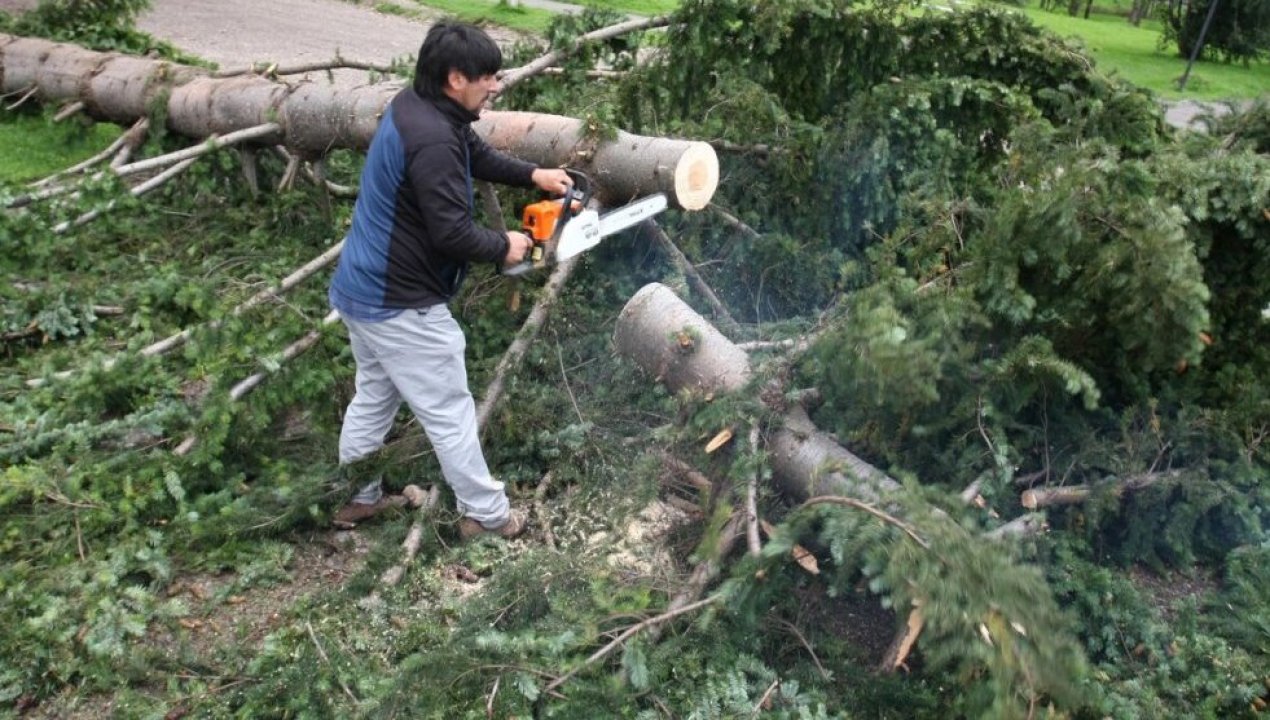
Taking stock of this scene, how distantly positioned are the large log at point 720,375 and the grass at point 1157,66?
11013mm

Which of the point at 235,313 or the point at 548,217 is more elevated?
the point at 548,217

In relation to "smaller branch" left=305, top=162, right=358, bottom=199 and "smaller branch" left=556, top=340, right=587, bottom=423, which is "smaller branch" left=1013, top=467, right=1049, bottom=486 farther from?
"smaller branch" left=305, top=162, right=358, bottom=199

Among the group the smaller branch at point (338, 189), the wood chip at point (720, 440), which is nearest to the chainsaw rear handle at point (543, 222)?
the wood chip at point (720, 440)

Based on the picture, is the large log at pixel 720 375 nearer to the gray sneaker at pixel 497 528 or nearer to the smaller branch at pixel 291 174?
the gray sneaker at pixel 497 528

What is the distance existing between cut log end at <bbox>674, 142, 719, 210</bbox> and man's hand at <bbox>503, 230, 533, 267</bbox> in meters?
0.97

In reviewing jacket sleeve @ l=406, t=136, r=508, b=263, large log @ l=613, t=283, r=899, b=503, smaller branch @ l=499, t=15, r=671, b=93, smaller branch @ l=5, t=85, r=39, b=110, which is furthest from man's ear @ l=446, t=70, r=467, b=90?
smaller branch @ l=5, t=85, r=39, b=110

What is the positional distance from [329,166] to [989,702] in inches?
205

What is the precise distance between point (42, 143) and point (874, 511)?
6.75 m

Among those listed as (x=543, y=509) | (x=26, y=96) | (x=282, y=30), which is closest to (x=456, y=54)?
(x=543, y=509)

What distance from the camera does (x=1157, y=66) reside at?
1714 cm

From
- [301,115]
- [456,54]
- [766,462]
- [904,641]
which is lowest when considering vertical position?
[904,641]

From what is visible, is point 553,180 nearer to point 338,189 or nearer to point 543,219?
point 543,219

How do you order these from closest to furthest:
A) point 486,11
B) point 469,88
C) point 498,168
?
point 469,88
point 498,168
point 486,11

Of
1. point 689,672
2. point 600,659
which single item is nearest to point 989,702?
point 689,672
